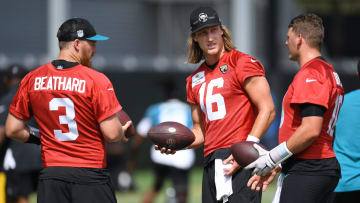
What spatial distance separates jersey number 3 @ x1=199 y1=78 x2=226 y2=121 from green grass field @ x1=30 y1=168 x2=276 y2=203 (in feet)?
18.1

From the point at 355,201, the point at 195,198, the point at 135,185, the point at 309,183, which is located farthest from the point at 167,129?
the point at 135,185

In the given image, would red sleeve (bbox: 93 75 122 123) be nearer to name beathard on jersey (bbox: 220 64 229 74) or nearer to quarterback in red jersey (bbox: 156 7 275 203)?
quarterback in red jersey (bbox: 156 7 275 203)

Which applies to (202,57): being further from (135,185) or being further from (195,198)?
(135,185)

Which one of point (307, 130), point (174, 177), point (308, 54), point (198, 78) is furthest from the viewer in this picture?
point (174, 177)

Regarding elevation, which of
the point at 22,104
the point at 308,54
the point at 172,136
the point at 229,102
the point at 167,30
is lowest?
the point at 167,30

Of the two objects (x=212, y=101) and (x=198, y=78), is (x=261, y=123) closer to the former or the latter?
(x=212, y=101)

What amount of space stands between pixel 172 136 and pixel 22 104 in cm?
132

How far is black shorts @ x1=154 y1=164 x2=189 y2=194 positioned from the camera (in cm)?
965

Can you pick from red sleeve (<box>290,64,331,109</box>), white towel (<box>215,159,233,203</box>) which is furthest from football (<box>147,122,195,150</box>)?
red sleeve (<box>290,64,331,109</box>)

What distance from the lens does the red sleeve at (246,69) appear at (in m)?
5.20

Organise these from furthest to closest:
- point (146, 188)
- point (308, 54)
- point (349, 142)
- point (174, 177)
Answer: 1. point (146, 188)
2. point (174, 177)
3. point (349, 142)
4. point (308, 54)

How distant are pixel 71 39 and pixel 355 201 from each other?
2958 millimetres

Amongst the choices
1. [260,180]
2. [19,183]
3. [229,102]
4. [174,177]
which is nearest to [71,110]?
[229,102]

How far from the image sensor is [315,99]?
15.4 feet
